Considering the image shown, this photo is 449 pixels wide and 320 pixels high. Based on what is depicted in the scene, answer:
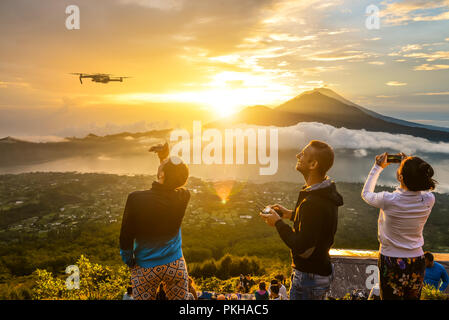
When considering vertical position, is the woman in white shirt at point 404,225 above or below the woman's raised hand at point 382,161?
below

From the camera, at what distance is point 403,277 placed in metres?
3.18

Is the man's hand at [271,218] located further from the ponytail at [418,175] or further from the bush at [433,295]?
the bush at [433,295]

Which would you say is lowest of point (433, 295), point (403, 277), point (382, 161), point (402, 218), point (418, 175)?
point (433, 295)

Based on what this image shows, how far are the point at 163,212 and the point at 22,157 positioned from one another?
218 metres

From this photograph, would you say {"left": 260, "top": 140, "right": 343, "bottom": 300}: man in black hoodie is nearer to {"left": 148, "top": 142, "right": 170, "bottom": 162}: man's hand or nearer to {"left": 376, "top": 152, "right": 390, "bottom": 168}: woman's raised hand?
{"left": 376, "top": 152, "right": 390, "bottom": 168}: woman's raised hand

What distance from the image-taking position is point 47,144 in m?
191

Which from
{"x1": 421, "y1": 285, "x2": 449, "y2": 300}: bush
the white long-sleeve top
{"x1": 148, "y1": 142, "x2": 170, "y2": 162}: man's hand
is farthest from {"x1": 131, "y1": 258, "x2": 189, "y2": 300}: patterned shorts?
{"x1": 421, "y1": 285, "x2": 449, "y2": 300}: bush

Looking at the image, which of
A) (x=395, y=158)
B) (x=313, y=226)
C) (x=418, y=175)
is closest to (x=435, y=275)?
(x=395, y=158)

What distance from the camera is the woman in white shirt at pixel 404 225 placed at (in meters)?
2.99

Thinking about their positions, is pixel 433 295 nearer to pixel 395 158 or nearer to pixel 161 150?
pixel 395 158

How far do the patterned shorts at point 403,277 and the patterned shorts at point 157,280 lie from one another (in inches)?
87.1

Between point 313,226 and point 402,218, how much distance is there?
1.15m

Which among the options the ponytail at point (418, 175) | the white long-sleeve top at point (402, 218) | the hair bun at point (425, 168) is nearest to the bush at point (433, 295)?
the white long-sleeve top at point (402, 218)
